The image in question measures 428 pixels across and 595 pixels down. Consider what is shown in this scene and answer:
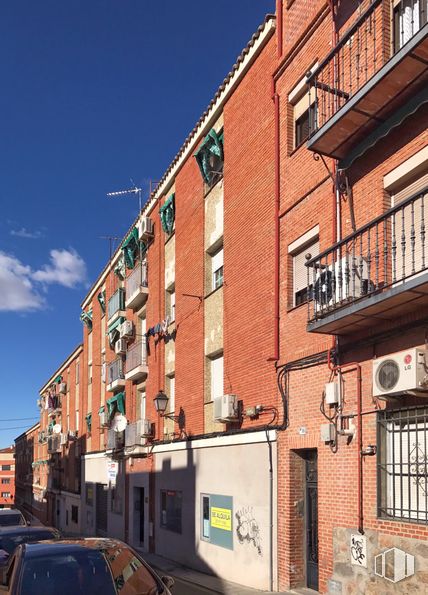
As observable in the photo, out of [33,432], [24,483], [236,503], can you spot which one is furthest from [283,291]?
[24,483]

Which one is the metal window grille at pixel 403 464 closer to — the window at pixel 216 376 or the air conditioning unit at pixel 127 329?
the window at pixel 216 376

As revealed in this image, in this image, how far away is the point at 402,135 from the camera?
32.6 ft

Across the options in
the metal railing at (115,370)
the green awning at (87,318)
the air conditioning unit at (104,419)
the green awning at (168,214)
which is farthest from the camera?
the green awning at (87,318)

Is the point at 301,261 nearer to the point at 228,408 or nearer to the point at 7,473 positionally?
the point at 228,408

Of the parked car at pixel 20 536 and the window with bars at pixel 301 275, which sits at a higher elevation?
the window with bars at pixel 301 275

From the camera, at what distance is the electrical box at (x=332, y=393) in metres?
10.9

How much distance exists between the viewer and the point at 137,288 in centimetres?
2458

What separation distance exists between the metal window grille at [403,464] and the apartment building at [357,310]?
0.06ft

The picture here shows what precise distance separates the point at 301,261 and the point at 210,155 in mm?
6262

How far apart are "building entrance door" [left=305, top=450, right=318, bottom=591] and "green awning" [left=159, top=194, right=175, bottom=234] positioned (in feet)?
36.2

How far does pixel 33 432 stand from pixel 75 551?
64.6 m

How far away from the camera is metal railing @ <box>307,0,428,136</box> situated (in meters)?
10.2

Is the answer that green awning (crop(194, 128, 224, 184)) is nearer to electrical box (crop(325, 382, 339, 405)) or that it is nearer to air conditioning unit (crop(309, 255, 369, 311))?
air conditioning unit (crop(309, 255, 369, 311))

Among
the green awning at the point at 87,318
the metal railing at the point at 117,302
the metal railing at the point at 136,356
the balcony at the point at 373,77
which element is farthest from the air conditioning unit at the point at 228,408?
the green awning at the point at 87,318
